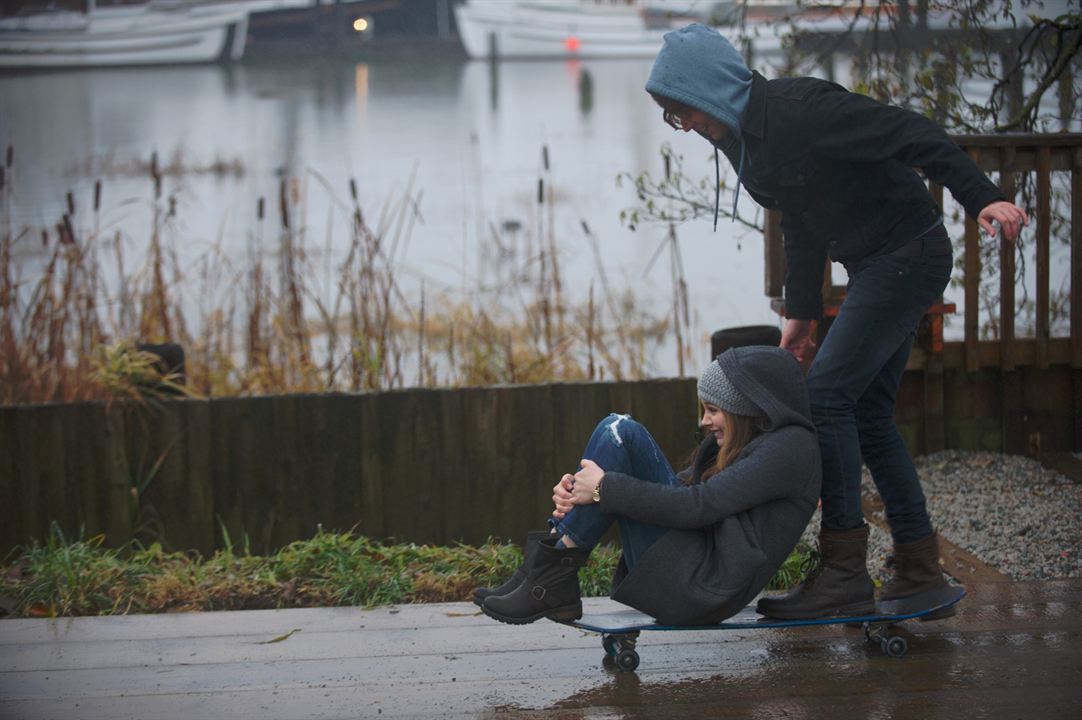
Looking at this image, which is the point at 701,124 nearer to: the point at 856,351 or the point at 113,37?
the point at 856,351

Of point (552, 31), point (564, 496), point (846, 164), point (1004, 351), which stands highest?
point (552, 31)

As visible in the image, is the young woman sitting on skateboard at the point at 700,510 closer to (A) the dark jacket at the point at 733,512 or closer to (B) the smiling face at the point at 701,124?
(A) the dark jacket at the point at 733,512

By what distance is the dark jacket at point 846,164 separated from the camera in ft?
10.1

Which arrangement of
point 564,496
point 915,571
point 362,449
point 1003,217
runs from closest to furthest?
1. point 1003,217
2. point 564,496
3. point 915,571
4. point 362,449

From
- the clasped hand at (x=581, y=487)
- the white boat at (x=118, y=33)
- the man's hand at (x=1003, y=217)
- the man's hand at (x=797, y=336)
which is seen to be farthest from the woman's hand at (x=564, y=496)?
the white boat at (x=118, y=33)

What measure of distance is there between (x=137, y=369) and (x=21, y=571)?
120 cm

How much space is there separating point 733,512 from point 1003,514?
191cm

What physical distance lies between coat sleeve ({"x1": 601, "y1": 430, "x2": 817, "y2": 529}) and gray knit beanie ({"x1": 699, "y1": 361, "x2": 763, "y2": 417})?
0.11 m

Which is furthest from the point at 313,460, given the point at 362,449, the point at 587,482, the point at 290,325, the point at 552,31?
the point at 552,31

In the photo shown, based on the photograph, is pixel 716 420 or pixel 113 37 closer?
pixel 716 420

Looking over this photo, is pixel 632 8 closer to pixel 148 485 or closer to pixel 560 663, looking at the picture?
pixel 148 485

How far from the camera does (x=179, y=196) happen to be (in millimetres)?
8570

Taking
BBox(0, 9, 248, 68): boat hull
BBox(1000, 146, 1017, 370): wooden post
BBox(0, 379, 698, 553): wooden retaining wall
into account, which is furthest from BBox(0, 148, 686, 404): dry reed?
BBox(0, 9, 248, 68): boat hull

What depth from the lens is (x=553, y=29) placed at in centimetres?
913
